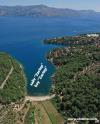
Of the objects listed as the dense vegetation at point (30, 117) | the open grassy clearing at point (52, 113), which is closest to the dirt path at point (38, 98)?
the open grassy clearing at point (52, 113)

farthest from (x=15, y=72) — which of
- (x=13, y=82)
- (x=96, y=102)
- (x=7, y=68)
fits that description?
(x=96, y=102)

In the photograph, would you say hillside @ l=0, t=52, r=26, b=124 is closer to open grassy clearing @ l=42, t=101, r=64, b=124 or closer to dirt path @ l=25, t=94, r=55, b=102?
dirt path @ l=25, t=94, r=55, b=102

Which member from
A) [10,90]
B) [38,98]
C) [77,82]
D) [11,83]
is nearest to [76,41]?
[77,82]

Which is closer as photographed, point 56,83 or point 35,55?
point 56,83

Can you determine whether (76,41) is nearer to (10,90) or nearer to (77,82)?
(77,82)

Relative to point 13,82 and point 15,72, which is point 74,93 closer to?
point 13,82

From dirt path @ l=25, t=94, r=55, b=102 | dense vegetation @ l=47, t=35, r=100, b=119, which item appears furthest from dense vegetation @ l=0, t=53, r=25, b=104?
dense vegetation @ l=47, t=35, r=100, b=119
